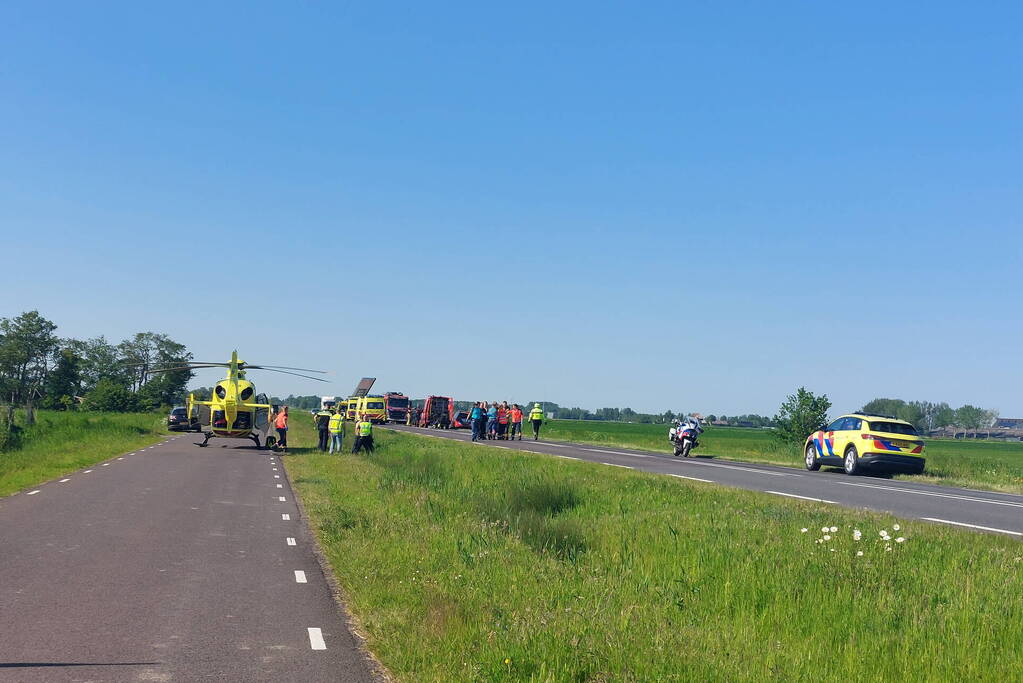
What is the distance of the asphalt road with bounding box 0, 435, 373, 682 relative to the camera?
6824mm

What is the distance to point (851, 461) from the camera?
2675 cm

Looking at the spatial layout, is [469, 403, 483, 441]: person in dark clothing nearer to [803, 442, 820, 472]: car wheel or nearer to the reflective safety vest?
the reflective safety vest

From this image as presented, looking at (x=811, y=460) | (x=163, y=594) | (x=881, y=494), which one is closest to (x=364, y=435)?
(x=811, y=460)

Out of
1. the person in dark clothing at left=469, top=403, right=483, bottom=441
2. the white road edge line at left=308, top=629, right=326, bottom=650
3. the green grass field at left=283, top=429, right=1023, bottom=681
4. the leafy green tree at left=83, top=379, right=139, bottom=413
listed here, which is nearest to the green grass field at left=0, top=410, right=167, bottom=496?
the green grass field at left=283, top=429, right=1023, bottom=681

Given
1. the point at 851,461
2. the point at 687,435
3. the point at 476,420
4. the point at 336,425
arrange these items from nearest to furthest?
the point at 851,461
the point at 336,425
the point at 687,435
the point at 476,420

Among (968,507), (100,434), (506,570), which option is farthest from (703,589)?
(100,434)

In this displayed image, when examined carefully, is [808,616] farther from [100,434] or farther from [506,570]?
[100,434]

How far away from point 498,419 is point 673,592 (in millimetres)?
34968

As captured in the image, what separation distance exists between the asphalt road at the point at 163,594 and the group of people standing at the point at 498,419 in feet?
83.0

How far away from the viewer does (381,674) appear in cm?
684

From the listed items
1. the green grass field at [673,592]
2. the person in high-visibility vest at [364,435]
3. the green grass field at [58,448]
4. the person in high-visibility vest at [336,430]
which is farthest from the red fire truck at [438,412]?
the green grass field at [673,592]

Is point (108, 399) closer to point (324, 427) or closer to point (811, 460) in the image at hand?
point (324, 427)

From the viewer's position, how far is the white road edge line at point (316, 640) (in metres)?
7.55

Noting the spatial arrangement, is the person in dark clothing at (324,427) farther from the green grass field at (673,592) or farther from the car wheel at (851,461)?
the green grass field at (673,592)
